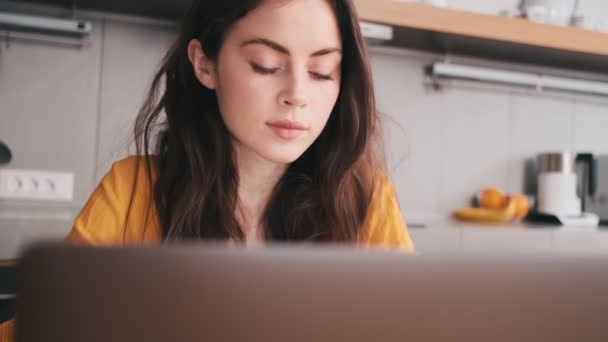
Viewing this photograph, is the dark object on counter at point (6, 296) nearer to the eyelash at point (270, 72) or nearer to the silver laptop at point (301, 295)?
the eyelash at point (270, 72)

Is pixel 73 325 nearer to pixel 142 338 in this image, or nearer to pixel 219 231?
pixel 142 338

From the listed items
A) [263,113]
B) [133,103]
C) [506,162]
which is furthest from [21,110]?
[506,162]

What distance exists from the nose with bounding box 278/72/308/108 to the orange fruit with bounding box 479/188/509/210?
1.64 meters

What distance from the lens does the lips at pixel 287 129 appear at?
2.77 ft

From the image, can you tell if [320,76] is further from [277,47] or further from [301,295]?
[301,295]

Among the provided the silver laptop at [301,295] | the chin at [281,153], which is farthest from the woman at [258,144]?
the silver laptop at [301,295]

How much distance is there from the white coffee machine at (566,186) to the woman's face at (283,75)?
1664 mm

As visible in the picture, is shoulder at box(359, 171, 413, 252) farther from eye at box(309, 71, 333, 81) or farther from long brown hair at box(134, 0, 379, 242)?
eye at box(309, 71, 333, 81)

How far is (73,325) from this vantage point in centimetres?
24

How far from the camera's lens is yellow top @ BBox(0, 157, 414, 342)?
87 cm

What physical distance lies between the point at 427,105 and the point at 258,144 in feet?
5.14

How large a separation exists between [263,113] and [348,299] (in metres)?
0.62

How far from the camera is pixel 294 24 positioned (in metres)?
0.84

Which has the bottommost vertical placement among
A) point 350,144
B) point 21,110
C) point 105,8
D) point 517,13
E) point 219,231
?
point 219,231
